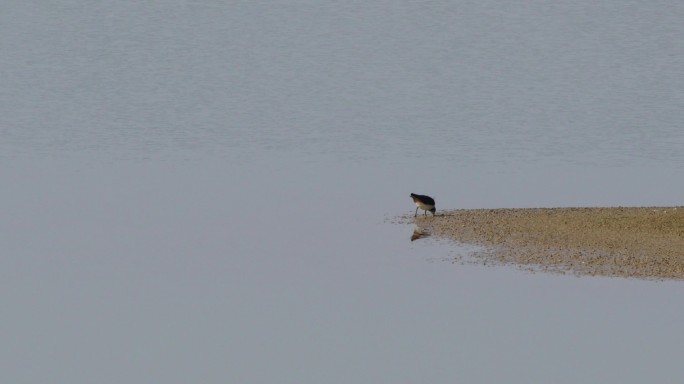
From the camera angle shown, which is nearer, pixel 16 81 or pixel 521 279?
pixel 521 279

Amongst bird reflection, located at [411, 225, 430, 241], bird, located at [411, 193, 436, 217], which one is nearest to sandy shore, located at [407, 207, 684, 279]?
bird reflection, located at [411, 225, 430, 241]

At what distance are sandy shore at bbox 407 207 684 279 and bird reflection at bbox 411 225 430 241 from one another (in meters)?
0.13

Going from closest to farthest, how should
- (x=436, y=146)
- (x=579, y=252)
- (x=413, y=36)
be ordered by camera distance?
(x=579, y=252), (x=436, y=146), (x=413, y=36)

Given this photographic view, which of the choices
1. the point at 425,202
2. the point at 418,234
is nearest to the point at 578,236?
the point at 418,234

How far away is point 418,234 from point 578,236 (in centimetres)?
420

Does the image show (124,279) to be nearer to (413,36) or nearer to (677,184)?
(677,184)

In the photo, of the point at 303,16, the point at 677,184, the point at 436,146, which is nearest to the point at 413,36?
the point at 303,16

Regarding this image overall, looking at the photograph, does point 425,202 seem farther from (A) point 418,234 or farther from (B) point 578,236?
(B) point 578,236

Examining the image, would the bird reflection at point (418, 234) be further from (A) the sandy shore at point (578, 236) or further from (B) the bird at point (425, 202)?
(B) the bird at point (425, 202)

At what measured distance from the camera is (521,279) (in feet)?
111

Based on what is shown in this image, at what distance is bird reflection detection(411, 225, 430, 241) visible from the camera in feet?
131

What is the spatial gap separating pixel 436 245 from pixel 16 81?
68.7 meters

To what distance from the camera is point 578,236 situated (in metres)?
38.6

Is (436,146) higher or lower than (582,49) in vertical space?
lower
